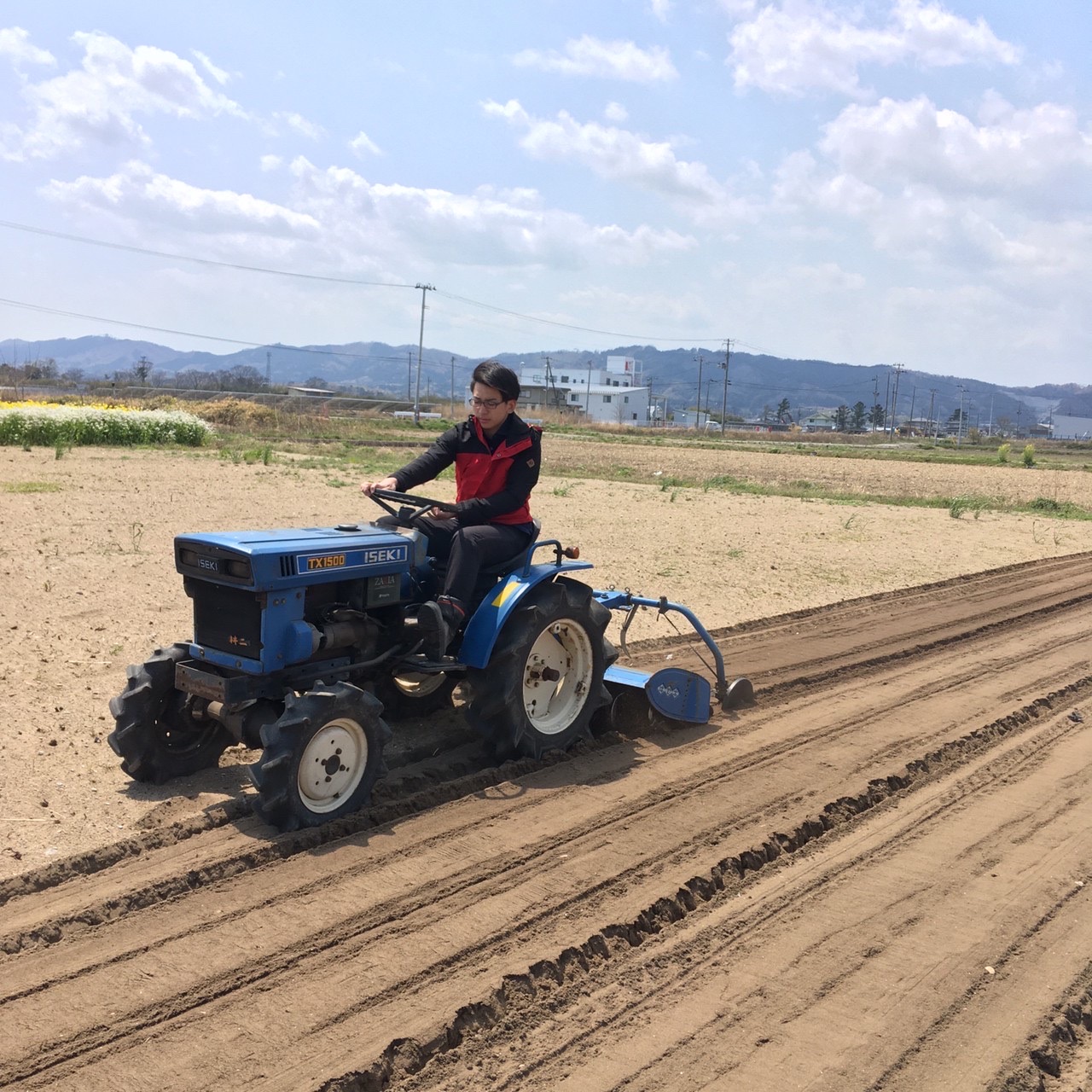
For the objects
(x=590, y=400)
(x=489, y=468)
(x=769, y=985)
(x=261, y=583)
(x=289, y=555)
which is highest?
(x=590, y=400)

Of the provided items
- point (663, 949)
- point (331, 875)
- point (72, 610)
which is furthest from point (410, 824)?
point (72, 610)

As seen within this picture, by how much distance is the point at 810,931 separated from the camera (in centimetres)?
398

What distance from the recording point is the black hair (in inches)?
213

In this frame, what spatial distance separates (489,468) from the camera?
5570 mm

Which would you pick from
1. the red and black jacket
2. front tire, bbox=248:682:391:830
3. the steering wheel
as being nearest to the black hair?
the red and black jacket

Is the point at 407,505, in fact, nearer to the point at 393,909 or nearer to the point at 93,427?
the point at 393,909

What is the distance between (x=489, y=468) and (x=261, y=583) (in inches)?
58.2

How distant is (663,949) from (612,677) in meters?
2.59

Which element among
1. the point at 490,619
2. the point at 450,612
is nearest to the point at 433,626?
the point at 450,612

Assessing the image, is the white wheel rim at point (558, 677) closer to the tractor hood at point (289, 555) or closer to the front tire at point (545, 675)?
the front tire at point (545, 675)

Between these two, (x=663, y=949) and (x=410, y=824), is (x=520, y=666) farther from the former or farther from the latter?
(x=663, y=949)

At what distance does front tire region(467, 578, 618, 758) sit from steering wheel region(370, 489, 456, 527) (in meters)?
0.68

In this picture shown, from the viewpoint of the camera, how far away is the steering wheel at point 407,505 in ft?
17.5

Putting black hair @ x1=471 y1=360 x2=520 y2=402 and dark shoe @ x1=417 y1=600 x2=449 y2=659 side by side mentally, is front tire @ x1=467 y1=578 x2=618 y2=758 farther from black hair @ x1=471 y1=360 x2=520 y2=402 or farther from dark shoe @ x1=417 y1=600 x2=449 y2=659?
black hair @ x1=471 y1=360 x2=520 y2=402
